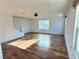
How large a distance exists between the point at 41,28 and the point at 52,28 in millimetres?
1518

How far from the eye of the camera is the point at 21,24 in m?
9.02

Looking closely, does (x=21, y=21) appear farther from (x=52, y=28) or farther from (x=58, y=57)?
(x=58, y=57)

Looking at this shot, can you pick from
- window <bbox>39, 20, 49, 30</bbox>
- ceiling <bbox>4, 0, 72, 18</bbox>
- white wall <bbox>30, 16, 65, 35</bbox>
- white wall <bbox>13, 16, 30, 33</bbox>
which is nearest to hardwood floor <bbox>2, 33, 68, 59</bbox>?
ceiling <bbox>4, 0, 72, 18</bbox>

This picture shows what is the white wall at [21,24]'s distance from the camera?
8.13 m

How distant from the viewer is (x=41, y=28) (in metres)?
10.1

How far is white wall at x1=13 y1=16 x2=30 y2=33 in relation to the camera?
26.7 ft

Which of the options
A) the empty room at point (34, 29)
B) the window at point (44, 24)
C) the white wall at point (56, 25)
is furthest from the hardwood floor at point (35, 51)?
the window at point (44, 24)

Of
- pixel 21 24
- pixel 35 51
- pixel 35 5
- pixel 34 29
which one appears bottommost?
pixel 35 51

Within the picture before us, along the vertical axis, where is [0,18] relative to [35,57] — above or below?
above

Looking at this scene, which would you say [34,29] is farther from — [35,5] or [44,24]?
[35,5]

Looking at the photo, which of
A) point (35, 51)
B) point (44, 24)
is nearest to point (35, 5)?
point (35, 51)

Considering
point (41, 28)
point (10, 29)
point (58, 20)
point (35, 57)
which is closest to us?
point (35, 57)

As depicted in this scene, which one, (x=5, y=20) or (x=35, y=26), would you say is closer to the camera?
(x=5, y=20)

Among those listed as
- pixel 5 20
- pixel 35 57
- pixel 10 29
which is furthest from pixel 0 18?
pixel 35 57
